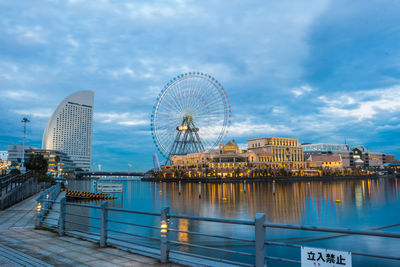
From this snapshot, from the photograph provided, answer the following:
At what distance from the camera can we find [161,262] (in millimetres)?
9461

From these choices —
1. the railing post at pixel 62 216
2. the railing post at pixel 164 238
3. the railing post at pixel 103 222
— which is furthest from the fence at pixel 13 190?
the railing post at pixel 164 238

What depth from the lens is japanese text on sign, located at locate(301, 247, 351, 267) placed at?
589cm

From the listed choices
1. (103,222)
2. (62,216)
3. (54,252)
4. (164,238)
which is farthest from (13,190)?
(164,238)

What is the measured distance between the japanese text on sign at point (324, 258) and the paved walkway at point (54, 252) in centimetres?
478

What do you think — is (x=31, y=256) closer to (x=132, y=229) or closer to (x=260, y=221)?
(x=260, y=221)

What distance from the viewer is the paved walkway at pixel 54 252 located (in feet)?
31.1

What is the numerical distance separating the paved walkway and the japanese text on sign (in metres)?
4.78

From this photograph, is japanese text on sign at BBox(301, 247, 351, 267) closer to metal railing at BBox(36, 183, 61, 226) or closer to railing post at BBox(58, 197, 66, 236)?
railing post at BBox(58, 197, 66, 236)

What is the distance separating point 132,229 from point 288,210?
26.4 meters

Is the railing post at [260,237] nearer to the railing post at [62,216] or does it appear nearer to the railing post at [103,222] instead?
the railing post at [103,222]

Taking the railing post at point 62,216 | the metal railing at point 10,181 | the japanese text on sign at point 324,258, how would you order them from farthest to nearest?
the metal railing at point 10,181 < the railing post at point 62,216 < the japanese text on sign at point 324,258

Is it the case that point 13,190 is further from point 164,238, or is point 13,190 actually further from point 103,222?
point 164,238

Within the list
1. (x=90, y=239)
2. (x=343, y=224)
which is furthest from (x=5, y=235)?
(x=343, y=224)

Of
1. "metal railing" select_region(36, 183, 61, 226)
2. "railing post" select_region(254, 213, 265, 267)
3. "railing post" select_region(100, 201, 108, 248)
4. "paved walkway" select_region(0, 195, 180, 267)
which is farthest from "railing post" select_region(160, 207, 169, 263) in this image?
"metal railing" select_region(36, 183, 61, 226)
